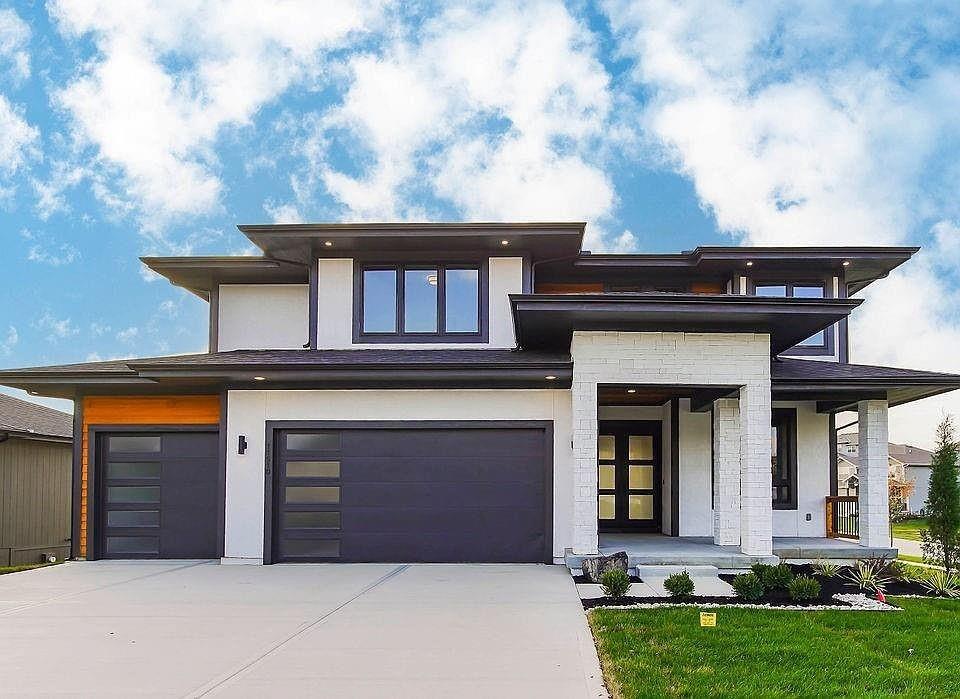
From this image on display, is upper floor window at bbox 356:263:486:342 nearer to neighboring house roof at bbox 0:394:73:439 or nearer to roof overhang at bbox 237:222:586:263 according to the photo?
roof overhang at bbox 237:222:586:263

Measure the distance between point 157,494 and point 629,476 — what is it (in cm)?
822

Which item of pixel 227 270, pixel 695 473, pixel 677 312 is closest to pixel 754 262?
pixel 695 473

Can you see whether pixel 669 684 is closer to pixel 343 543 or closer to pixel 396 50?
pixel 343 543

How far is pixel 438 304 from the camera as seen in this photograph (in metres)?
14.4

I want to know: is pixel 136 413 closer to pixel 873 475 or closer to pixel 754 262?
pixel 754 262

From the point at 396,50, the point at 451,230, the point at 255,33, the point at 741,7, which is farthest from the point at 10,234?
the point at 741,7

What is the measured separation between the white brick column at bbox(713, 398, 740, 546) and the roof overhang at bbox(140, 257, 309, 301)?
302 inches

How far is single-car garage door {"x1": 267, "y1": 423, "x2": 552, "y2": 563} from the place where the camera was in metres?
13.0

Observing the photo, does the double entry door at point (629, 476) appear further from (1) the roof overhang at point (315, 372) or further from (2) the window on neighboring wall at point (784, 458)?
(1) the roof overhang at point (315, 372)

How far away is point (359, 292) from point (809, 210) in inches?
450

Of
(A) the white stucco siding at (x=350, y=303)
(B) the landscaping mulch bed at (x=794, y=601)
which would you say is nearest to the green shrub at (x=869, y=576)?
(B) the landscaping mulch bed at (x=794, y=601)

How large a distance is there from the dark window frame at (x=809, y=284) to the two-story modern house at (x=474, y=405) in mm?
36

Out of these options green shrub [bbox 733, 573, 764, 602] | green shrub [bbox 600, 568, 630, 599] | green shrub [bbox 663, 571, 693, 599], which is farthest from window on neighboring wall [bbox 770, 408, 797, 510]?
green shrub [bbox 600, 568, 630, 599]

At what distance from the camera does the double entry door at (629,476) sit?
15.5 meters
